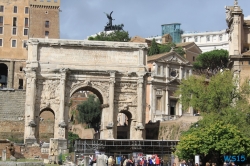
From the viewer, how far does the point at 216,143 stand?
43.7m

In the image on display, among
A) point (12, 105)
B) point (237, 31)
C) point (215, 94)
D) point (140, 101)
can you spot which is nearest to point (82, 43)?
point (140, 101)

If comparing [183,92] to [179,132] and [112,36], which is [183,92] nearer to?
[179,132]

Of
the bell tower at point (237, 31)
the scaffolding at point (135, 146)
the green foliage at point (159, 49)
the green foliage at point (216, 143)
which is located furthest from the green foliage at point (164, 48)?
the green foliage at point (216, 143)

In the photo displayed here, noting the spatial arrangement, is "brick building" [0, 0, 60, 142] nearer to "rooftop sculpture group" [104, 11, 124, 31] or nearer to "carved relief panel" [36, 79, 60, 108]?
"rooftop sculpture group" [104, 11, 124, 31]

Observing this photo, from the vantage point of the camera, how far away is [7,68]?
341ft

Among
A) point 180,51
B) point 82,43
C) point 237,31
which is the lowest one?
point 82,43

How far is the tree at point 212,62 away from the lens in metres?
102

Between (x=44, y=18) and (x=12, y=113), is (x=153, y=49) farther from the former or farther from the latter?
(x=12, y=113)

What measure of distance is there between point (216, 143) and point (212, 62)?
196 ft

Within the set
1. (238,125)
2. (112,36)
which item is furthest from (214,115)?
(112,36)

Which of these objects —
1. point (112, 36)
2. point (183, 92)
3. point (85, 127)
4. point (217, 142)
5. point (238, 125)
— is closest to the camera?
point (217, 142)

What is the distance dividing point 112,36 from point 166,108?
28.6 metres

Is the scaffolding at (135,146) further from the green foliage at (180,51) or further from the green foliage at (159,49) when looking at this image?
the green foliage at (180,51)

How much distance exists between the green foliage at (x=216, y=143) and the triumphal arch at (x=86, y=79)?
55.8 feet
